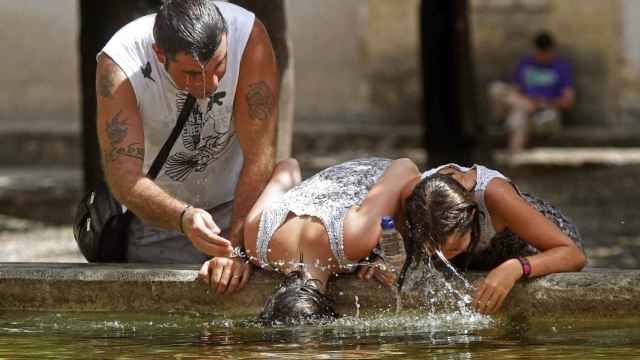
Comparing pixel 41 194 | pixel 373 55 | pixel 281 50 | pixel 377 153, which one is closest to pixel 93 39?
pixel 281 50

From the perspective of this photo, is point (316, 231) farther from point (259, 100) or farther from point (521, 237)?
point (521, 237)

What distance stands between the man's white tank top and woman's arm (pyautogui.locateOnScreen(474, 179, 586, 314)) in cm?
109

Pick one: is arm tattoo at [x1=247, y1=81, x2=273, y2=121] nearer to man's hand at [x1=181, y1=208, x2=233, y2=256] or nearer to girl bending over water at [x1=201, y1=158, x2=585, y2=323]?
girl bending over water at [x1=201, y1=158, x2=585, y2=323]

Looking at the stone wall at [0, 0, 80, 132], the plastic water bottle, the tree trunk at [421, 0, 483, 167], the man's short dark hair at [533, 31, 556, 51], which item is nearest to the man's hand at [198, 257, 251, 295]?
the plastic water bottle

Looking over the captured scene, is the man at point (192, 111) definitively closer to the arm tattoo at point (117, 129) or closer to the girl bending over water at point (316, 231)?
the arm tattoo at point (117, 129)

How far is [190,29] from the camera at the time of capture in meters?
5.86

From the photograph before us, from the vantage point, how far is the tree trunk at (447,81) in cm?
1470

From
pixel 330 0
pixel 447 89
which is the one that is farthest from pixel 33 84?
pixel 447 89

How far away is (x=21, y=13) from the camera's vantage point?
19.0m

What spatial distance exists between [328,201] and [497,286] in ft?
2.30

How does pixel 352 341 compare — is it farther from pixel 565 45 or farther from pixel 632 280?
pixel 565 45

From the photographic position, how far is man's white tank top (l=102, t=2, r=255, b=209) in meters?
6.10

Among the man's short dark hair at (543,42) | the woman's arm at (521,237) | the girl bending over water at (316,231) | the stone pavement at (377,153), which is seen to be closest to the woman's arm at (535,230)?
the woman's arm at (521,237)

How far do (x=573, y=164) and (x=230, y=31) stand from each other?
32.4 ft
